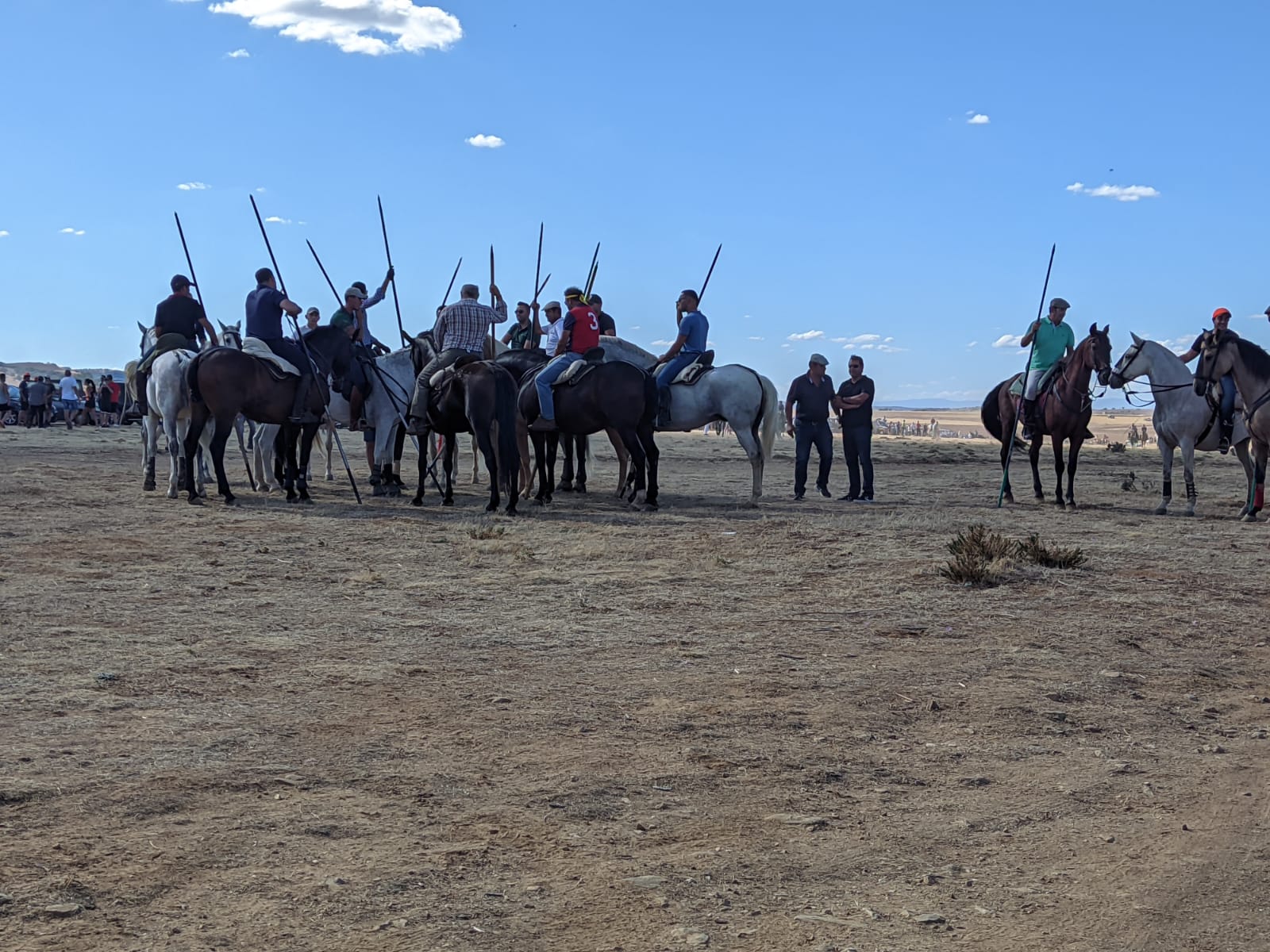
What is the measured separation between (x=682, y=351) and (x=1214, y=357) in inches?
250

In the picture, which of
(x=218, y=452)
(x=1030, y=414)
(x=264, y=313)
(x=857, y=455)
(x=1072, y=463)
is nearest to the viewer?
(x=218, y=452)

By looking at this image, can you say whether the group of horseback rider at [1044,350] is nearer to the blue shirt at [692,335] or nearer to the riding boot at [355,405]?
the blue shirt at [692,335]

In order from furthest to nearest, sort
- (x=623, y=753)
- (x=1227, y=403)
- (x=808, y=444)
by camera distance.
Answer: (x=808, y=444) → (x=1227, y=403) → (x=623, y=753)

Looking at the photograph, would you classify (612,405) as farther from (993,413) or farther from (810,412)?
(993,413)

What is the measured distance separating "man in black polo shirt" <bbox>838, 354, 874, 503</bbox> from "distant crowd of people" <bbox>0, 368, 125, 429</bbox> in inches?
1227

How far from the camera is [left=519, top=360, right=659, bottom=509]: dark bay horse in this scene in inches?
622

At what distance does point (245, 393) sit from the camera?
50.5ft

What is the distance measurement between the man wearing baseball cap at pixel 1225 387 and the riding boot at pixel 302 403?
10.6 metres

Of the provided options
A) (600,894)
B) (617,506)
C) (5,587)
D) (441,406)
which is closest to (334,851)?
(600,894)

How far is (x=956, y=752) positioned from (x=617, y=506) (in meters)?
11.2

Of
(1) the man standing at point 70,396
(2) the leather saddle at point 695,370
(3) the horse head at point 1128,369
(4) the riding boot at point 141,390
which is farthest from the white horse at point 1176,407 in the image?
(1) the man standing at point 70,396

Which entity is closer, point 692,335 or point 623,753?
point 623,753

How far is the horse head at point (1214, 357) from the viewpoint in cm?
1576

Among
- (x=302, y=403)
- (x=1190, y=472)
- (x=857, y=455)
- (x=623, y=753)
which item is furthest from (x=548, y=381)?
(x=623, y=753)
